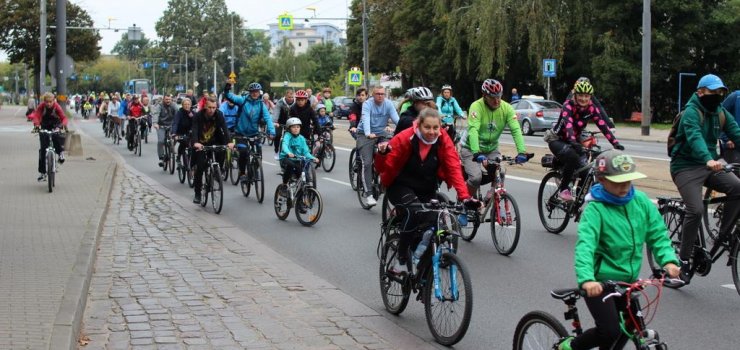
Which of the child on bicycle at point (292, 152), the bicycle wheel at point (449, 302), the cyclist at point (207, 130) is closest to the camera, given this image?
the bicycle wheel at point (449, 302)

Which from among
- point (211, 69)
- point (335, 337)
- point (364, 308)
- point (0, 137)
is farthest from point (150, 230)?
point (211, 69)

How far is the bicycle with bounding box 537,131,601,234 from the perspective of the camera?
10656mm

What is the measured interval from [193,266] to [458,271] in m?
3.91

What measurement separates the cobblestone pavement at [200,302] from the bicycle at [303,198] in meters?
1.43

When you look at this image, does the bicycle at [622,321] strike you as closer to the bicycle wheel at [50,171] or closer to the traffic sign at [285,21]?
the bicycle wheel at [50,171]

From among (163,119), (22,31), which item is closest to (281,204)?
(163,119)

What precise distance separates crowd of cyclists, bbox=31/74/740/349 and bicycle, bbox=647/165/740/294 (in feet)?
0.22

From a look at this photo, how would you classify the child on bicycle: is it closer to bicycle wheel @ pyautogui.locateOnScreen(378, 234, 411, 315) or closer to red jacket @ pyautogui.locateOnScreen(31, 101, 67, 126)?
bicycle wheel @ pyautogui.locateOnScreen(378, 234, 411, 315)

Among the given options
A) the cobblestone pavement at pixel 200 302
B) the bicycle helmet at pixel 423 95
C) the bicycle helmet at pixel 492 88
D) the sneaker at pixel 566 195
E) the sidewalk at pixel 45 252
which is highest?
the bicycle helmet at pixel 492 88

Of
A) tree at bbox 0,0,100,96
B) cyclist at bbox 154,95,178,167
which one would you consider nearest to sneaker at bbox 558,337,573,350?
cyclist at bbox 154,95,178,167

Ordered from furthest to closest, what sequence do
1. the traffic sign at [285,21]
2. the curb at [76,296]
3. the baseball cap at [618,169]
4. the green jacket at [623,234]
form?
the traffic sign at [285,21]
the curb at [76,296]
the green jacket at [623,234]
the baseball cap at [618,169]

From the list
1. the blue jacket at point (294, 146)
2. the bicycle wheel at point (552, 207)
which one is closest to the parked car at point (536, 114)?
the blue jacket at point (294, 146)

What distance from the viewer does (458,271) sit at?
6.17 metres

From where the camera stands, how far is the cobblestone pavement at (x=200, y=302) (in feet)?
21.4
